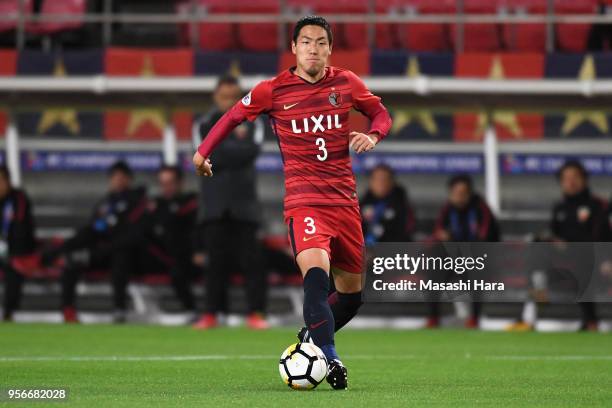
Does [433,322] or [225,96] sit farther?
[433,322]

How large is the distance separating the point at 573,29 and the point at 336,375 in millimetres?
10173

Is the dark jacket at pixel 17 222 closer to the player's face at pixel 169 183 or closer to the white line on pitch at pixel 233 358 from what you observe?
the player's face at pixel 169 183

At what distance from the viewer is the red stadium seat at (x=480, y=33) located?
17.4 metres

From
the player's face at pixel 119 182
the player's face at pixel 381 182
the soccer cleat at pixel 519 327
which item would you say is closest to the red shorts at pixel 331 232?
the soccer cleat at pixel 519 327

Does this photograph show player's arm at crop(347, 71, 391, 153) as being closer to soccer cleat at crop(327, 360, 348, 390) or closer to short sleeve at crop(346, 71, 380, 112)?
short sleeve at crop(346, 71, 380, 112)

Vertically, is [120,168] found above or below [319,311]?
below

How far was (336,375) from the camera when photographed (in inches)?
307

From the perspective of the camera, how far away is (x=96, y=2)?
63.8ft

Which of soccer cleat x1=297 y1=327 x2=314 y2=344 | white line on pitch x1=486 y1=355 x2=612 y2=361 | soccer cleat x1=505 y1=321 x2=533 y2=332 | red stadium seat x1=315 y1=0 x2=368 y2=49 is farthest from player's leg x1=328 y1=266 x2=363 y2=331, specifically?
red stadium seat x1=315 y1=0 x2=368 y2=49

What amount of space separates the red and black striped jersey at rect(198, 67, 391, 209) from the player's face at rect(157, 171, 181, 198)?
824 cm

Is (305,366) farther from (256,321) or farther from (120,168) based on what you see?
(120,168)

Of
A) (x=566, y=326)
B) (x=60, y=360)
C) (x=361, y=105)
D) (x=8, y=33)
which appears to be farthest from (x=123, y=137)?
(x=361, y=105)

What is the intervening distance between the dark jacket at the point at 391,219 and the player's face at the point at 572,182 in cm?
170

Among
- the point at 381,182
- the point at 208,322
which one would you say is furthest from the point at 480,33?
the point at 208,322
